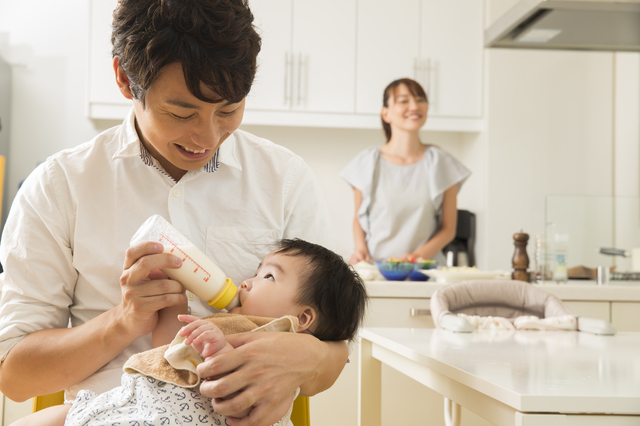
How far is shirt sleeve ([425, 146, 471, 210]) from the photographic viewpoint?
307 cm

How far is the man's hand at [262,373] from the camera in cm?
81

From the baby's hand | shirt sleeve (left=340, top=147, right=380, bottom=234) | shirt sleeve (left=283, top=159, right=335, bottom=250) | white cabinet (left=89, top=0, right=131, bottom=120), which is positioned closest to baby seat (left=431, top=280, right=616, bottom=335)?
shirt sleeve (left=283, top=159, right=335, bottom=250)

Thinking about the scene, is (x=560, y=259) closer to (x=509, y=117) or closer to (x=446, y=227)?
(x=446, y=227)

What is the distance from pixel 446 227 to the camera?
310 centimetres

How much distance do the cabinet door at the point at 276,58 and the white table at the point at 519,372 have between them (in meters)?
2.27

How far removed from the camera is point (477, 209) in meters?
3.69

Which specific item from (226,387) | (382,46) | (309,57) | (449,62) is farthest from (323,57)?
(226,387)

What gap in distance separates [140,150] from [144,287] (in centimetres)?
31

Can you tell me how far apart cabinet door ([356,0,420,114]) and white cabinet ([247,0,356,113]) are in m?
0.07

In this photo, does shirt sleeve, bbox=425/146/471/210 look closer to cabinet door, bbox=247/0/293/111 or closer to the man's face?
cabinet door, bbox=247/0/293/111

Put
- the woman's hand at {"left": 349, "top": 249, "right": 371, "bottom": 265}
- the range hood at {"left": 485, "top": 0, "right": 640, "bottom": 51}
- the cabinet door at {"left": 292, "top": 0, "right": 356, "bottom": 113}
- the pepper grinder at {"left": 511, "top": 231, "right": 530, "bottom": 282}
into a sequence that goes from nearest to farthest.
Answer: the range hood at {"left": 485, "top": 0, "right": 640, "bottom": 51}, the pepper grinder at {"left": 511, "top": 231, "right": 530, "bottom": 282}, the woman's hand at {"left": 349, "top": 249, "right": 371, "bottom": 265}, the cabinet door at {"left": 292, "top": 0, "right": 356, "bottom": 113}

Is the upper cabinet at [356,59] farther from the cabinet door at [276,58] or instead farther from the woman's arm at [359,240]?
the woman's arm at [359,240]

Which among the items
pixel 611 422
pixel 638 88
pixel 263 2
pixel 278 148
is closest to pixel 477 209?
pixel 638 88

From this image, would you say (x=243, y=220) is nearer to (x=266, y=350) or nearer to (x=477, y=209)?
(x=266, y=350)
